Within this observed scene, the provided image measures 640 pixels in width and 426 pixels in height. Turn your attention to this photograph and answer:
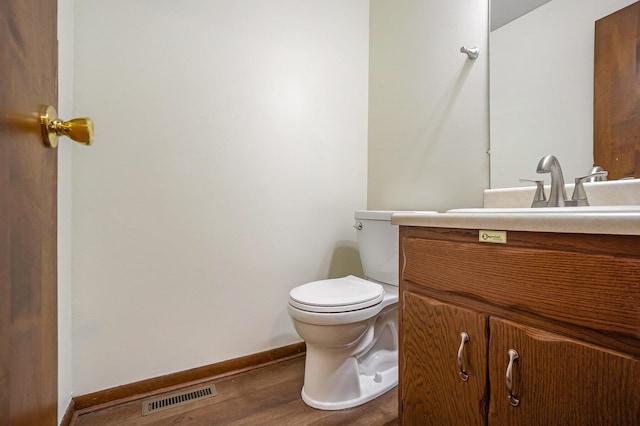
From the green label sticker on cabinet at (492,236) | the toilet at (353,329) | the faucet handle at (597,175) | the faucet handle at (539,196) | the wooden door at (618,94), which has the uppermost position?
the wooden door at (618,94)

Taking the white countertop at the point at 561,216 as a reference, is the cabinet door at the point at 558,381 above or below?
below

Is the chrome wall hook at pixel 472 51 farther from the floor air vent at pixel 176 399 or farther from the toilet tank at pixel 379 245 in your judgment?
the floor air vent at pixel 176 399

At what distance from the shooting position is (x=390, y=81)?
6.03 ft

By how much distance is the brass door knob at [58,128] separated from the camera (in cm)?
46

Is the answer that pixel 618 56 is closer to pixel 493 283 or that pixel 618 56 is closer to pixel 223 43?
pixel 493 283

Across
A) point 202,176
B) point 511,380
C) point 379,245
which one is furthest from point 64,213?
point 511,380

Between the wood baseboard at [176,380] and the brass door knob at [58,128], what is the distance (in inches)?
46.3

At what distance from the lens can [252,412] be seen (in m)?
1.22

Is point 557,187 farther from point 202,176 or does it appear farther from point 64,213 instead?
point 64,213

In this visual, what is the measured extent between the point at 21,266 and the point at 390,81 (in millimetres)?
1886

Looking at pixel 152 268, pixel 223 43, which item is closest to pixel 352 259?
pixel 152 268

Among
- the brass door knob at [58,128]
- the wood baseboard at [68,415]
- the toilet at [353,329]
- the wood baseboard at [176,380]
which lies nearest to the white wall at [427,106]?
the toilet at [353,329]

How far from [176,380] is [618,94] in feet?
6.79

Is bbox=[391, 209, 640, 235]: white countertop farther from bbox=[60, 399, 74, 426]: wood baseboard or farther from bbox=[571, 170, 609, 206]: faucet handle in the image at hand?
bbox=[60, 399, 74, 426]: wood baseboard
